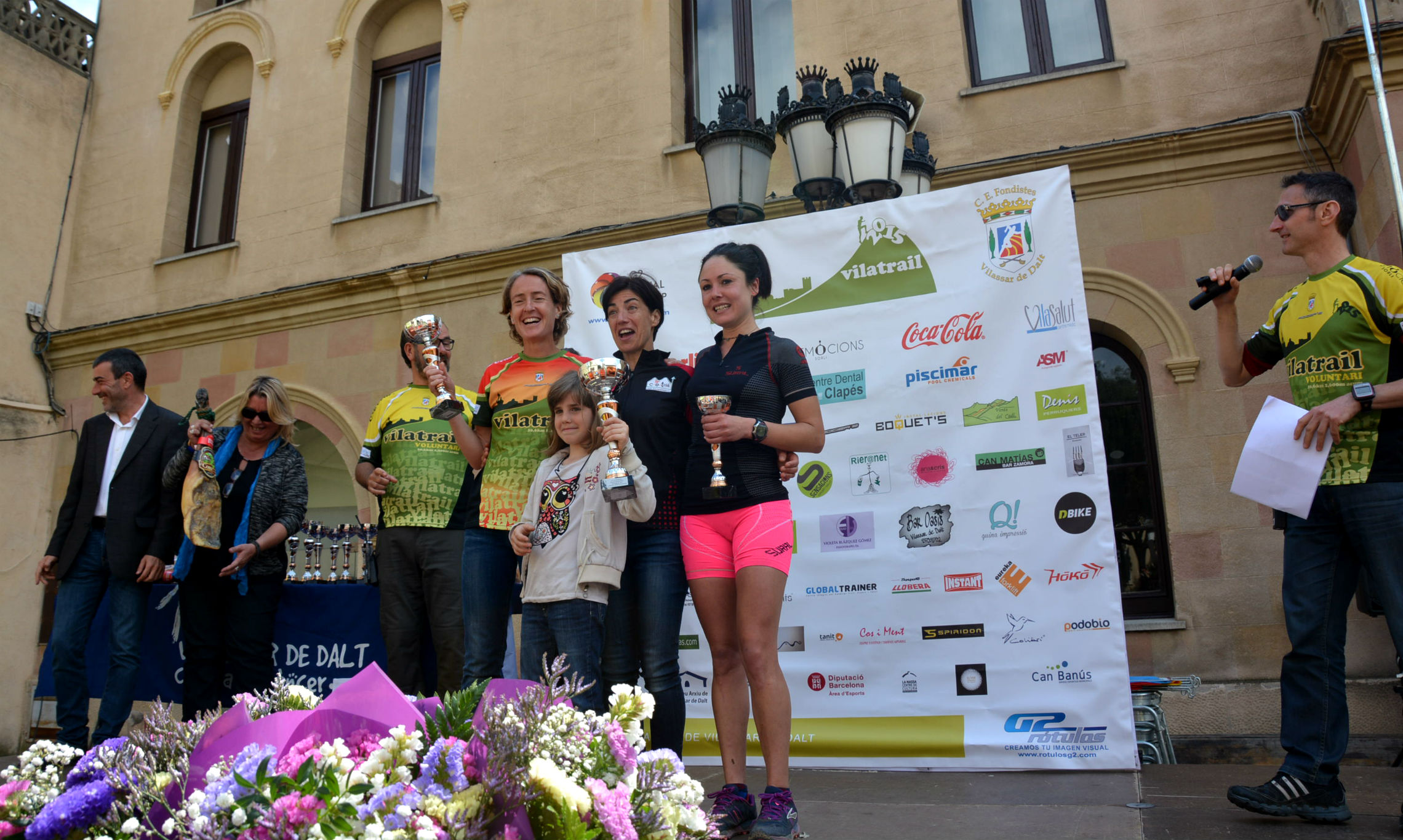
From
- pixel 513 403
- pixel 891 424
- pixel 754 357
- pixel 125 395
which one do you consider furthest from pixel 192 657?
→ pixel 891 424

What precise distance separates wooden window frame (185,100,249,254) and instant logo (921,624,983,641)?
29.4 feet

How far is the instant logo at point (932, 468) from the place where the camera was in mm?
4363

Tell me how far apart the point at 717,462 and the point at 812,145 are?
9.39 feet

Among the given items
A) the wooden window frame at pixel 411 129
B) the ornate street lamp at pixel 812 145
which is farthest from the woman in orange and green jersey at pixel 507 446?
the wooden window frame at pixel 411 129

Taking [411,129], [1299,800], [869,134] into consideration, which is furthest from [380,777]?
[411,129]

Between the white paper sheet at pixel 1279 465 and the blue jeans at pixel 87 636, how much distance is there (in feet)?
15.8

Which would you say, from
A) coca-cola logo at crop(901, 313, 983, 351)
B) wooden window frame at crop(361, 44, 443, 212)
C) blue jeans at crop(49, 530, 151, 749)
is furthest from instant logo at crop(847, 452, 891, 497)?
wooden window frame at crop(361, 44, 443, 212)

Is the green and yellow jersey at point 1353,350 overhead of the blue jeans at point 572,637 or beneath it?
overhead

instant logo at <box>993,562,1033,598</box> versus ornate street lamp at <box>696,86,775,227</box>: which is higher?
ornate street lamp at <box>696,86,775,227</box>

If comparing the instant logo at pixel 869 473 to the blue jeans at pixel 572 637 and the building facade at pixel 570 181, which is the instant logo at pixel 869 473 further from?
the building facade at pixel 570 181

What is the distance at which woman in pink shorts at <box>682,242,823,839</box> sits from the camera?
9.32 feet

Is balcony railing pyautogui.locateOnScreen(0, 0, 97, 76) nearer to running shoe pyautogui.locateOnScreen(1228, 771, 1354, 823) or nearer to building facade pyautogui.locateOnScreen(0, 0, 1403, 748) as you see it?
building facade pyautogui.locateOnScreen(0, 0, 1403, 748)

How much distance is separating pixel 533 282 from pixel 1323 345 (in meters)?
2.80

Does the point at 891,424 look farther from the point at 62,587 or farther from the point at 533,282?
the point at 62,587
